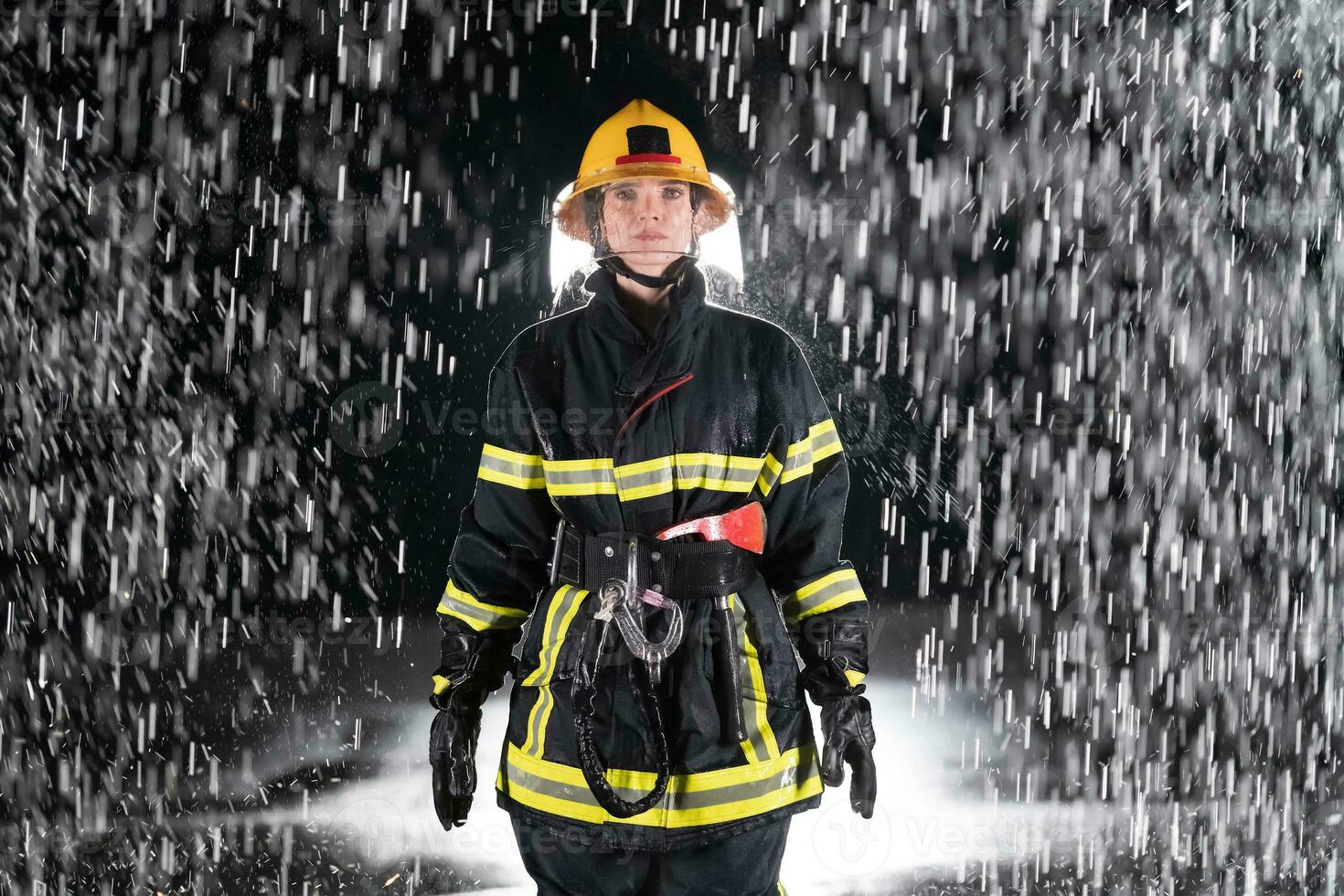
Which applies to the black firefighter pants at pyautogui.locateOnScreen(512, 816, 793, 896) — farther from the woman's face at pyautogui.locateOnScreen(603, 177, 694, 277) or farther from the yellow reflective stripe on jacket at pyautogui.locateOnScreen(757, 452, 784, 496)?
the woman's face at pyautogui.locateOnScreen(603, 177, 694, 277)

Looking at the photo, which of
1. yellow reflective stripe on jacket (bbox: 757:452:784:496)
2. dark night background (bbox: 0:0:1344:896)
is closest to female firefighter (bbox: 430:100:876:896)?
yellow reflective stripe on jacket (bbox: 757:452:784:496)

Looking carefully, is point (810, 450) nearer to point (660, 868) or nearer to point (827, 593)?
point (827, 593)

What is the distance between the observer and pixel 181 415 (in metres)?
4.00

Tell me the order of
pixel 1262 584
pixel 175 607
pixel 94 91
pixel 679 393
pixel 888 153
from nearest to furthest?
pixel 679 393, pixel 94 91, pixel 888 153, pixel 1262 584, pixel 175 607

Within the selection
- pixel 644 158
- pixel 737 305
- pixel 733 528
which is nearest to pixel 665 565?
pixel 733 528

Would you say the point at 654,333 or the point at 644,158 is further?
the point at 644,158

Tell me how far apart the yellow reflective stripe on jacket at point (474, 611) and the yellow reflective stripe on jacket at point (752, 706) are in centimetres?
44

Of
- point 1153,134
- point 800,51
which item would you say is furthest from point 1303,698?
point 800,51

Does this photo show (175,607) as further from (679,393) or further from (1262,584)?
(1262,584)

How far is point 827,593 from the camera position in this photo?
5.47ft

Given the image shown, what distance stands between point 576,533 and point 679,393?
30 cm

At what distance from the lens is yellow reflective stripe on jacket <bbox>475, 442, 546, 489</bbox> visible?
1.70 metres

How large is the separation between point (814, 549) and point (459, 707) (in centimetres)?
68

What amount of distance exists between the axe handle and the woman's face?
621mm
